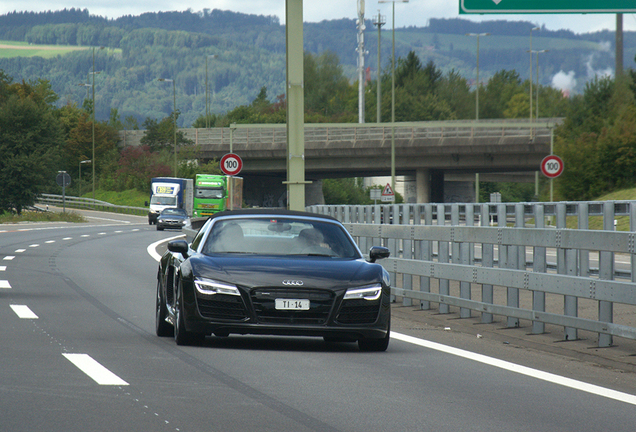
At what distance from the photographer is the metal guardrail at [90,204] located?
88.4 m

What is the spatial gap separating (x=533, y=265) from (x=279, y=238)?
2.71 meters

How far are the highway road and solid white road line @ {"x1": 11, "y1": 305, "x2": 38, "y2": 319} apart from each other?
0.19m

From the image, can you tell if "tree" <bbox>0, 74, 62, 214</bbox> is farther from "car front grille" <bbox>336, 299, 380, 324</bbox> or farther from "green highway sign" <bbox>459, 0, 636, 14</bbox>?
"car front grille" <bbox>336, 299, 380, 324</bbox>

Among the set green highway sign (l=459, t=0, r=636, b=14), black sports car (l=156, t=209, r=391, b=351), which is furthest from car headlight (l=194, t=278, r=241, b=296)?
green highway sign (l=459, t=0, r=636, b=14)

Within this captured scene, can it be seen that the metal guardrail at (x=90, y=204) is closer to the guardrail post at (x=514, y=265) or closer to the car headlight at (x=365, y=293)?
the guardrail post at (x=514, y=265)

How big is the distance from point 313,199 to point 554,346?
80.6 meters

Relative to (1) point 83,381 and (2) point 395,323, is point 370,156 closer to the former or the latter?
(2) point 395,323

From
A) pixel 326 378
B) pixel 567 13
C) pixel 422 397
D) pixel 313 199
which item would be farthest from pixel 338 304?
pixel 313 199

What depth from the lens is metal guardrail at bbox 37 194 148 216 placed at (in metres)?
88.4

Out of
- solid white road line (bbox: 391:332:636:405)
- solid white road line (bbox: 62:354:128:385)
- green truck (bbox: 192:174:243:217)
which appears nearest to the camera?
solid white road line (bbox: 62:354:128:385)

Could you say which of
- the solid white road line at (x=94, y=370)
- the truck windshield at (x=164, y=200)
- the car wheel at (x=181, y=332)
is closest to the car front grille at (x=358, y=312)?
the car wheel at (x=181, y=332)

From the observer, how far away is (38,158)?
70.4m

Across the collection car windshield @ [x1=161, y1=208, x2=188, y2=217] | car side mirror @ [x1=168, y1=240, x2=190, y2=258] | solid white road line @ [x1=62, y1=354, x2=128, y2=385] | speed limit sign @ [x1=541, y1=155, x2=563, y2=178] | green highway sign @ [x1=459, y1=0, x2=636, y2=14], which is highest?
green highway sign @ [x1=459, y1=0, x2=636, y2=14]

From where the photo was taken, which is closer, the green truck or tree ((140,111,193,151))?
the green truck
